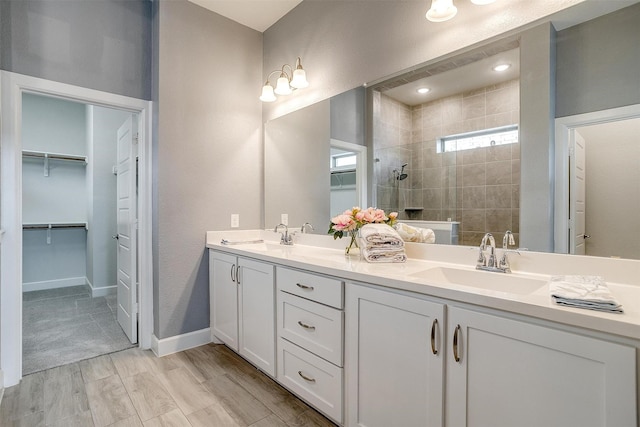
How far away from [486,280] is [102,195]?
4.50m

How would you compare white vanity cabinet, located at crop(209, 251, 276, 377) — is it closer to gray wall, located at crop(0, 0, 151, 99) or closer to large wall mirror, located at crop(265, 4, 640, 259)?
large wall mirror, located at crop(265, 4, 640, 259)

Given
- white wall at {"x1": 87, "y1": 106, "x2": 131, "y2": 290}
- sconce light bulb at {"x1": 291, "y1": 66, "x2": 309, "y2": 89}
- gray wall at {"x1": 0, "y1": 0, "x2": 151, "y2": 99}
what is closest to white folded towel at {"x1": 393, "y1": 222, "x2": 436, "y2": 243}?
sconce light bulb at {"x1": 291, "y1": 66, "x2": 309, "y2": 89}

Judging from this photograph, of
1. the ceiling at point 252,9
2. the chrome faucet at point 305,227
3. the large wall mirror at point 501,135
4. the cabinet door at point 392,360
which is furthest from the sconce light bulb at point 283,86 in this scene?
the cabinet door at point 392,360

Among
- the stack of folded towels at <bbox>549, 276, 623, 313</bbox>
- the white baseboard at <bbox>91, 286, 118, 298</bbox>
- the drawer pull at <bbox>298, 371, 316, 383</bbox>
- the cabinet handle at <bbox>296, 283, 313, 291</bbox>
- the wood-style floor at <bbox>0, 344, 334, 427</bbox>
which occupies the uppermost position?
the stack of folded towels at <bbox>549, 276, 623, 313</bbox>

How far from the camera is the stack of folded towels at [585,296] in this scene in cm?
87

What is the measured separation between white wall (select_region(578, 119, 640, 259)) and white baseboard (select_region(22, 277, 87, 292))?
5.57m

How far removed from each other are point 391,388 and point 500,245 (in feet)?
2.68

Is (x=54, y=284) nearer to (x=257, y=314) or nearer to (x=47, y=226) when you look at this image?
(x=47, y=226)

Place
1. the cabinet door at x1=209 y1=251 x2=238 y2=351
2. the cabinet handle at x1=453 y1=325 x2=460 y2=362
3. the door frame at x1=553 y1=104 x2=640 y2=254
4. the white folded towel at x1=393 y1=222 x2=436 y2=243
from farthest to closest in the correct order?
the cabinet door at x1=209 y1=251 x2=238 y2=351 → the white folded towel at x1=393 y1=222 x2=436 y2=243 → the door frame at x1=553 y1=104 x2=640 y2=254 → the cabinet handle at x1=453 y1=325 x2=460 y2=362

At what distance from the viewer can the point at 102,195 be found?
416cm

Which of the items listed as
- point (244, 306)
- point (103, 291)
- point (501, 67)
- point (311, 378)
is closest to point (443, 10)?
point (501, 67)

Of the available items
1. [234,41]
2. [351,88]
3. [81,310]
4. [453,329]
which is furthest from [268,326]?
[81,310]

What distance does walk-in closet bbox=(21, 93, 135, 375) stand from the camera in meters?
4.08

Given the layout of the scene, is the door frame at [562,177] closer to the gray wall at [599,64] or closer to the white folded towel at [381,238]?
the gray wall at [599,64]
